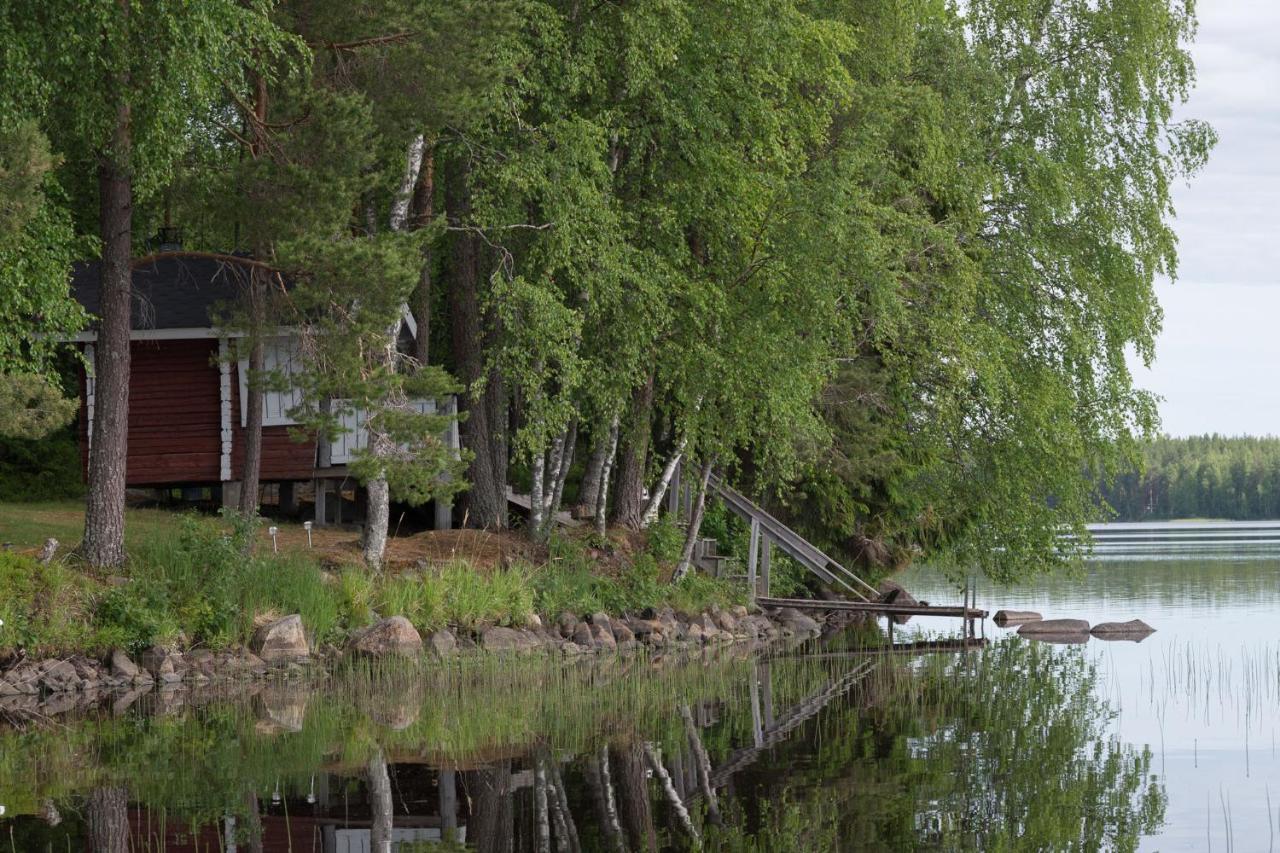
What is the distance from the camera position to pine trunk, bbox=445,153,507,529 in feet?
79.0

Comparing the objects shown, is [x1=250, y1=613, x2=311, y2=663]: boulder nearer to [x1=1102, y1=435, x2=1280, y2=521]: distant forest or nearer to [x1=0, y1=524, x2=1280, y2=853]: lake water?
[x1=0, y1=524, x2=1280, y2=853]: lake water

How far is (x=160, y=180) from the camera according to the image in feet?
60.6

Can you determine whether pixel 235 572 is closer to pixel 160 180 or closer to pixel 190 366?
pixel 160 180

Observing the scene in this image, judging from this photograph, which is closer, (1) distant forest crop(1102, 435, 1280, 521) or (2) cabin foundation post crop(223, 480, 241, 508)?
(2) cabin foundation post crop(223, 480, 241, 508)

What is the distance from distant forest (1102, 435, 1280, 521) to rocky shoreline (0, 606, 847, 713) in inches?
3962

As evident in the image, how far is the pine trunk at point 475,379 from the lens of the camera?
24078 mm

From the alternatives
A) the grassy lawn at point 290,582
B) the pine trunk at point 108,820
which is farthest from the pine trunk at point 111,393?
the pine trunk at point 108,820

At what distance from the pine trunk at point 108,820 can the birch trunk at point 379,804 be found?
1476mm

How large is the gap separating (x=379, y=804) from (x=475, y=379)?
13.4 m

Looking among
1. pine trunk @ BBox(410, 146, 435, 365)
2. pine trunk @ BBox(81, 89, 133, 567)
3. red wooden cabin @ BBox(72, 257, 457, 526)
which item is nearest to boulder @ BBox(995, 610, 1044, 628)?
red wooden cabin @ BBox(72, 257, 457, 526)

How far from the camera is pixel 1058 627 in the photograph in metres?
26.3

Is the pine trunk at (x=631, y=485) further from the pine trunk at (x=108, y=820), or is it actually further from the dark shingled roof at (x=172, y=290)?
the pine trunk at (x=108, y=820)

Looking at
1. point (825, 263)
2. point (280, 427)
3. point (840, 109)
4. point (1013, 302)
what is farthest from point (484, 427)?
point (1013, 302)

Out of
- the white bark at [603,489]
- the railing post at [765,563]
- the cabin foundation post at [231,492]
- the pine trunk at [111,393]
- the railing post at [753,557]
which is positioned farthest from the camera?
the railing post at [765,563]
